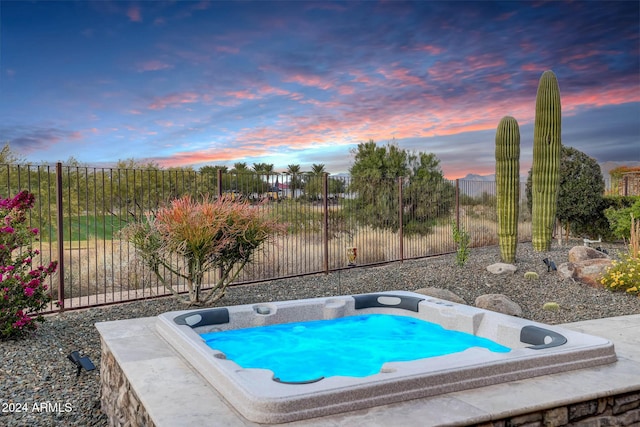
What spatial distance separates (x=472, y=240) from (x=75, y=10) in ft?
37.3

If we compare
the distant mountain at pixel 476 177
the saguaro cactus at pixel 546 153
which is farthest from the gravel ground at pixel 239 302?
the distant mountain at pixel 476 177

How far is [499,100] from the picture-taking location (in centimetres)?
1245

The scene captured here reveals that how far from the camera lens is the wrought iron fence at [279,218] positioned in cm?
790

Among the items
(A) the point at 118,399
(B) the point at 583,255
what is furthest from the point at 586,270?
(A) the point at 118,399

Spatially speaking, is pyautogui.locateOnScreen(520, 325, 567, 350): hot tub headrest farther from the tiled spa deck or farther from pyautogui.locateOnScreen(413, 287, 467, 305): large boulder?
pyautogui.locateOnScreen(413, 287, 467, 305): large boulder

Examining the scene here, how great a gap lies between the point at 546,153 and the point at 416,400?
10220mm

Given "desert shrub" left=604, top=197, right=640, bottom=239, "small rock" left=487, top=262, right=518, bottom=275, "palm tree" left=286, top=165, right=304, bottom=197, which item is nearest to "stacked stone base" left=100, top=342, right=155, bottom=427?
"palm tree" left=286, top=165, right=304, bottom=197

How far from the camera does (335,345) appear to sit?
5.79m

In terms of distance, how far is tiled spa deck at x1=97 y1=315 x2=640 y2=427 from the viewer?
289 centimetres

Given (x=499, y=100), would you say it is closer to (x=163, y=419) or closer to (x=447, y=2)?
(x=447, y=2)

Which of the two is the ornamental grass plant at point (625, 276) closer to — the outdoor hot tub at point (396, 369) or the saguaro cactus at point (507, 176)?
the saguaro cactus at point (507, 176)

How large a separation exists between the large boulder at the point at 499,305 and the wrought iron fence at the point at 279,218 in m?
2.71

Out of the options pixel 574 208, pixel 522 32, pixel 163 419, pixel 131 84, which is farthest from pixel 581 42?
pixel 163 419

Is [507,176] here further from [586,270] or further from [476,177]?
[476,177]
